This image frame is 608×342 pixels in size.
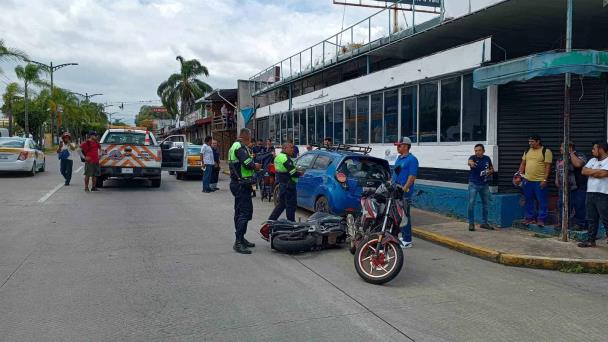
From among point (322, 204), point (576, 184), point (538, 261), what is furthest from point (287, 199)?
point (576, 184)

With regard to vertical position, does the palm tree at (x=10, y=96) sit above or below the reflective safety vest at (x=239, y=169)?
above

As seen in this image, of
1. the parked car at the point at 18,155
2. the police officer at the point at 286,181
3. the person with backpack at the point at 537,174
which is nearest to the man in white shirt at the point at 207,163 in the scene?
the police officer at the point at 286,181

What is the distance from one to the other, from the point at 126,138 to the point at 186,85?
125ft

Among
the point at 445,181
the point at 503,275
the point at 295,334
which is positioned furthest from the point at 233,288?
the point at 445,181

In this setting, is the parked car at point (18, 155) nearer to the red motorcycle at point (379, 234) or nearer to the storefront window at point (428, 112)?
the storefront window at point (428, 112)

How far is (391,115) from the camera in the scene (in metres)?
13.3

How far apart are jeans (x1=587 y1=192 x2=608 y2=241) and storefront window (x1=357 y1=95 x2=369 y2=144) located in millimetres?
7702

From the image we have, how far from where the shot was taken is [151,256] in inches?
268

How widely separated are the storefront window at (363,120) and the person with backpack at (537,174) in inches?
245

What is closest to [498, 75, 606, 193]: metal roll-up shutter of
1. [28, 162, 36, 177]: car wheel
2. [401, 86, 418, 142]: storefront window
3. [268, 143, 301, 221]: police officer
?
[401, 86, 418, 142]: storefront window

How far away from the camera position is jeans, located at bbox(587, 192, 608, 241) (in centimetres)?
728

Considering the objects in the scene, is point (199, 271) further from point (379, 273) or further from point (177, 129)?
point (177, 129)

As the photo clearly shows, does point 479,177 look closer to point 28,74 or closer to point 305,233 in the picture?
point 305,233

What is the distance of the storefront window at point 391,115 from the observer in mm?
13086
